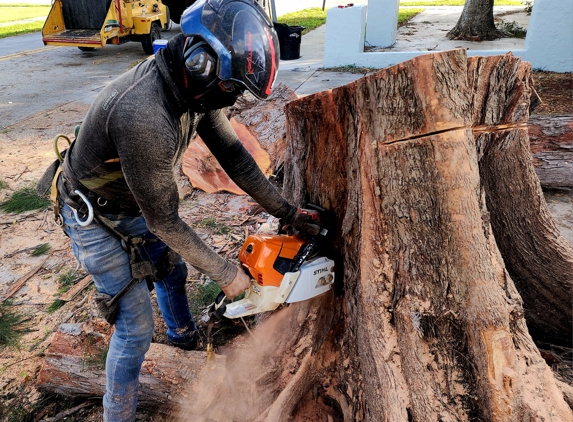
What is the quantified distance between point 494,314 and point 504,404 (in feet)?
1.04

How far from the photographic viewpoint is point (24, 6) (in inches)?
823

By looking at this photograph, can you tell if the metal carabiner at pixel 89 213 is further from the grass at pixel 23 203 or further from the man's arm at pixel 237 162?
the grass at pixel 23 203

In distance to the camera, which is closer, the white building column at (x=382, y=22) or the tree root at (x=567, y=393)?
the tree root at (x=567, y=393)

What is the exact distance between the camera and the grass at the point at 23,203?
14.4 ft

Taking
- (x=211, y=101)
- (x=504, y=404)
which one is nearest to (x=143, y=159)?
(x=211, y=101)

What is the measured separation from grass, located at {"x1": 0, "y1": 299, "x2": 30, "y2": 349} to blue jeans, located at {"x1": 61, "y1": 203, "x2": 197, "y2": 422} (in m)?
1.16

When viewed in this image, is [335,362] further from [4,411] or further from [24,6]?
[24,6]

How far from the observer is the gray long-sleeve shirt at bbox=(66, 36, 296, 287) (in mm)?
1504

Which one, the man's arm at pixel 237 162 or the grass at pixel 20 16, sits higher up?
the man's arm at pixel 237 162

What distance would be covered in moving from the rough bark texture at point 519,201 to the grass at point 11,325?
2959 mm

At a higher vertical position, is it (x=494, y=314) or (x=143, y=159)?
(x=143, y=159)

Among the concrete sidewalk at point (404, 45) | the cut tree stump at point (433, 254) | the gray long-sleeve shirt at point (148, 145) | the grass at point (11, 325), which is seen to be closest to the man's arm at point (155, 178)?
the gray long-sleeve shirt at point (148, 145)

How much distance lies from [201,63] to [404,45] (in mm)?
9448

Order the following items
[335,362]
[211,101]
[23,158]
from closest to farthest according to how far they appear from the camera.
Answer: [211,101] < [335,362] < [23,158]
